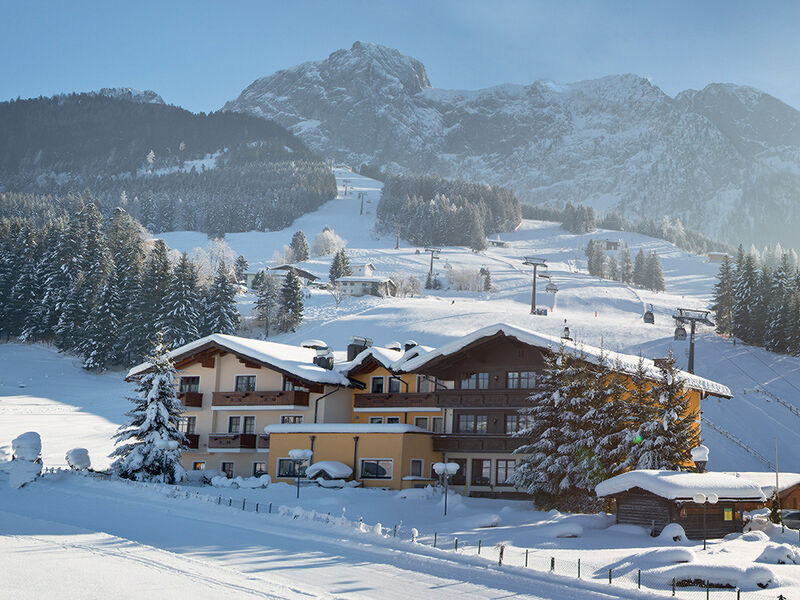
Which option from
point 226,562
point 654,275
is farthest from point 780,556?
point 654,275

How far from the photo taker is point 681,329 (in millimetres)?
88062

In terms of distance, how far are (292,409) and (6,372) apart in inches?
1642

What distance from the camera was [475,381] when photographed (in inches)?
1726

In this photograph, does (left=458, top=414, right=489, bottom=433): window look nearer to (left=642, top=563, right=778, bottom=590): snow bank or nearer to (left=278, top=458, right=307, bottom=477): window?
(left=278, top=458, right=307, bottom=477): window

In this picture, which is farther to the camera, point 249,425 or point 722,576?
point 249,425

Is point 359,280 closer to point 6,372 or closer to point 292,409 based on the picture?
point 6,372

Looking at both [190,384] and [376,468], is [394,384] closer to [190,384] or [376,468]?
[376,468]

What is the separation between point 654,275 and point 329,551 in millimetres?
166885

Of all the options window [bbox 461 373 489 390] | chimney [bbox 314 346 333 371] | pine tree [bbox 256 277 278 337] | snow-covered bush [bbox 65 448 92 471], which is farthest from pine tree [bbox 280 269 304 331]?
window [bbox 461 373 489 390]

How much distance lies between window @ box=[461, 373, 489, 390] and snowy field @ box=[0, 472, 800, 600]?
7551 millimetres

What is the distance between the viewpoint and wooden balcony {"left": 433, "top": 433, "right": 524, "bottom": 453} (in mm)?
41375

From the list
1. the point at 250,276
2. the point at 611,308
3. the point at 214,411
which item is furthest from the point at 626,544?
the point at 250,276

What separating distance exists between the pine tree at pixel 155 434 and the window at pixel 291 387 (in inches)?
260

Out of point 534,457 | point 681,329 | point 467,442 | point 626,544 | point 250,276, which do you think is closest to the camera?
point 626,544
